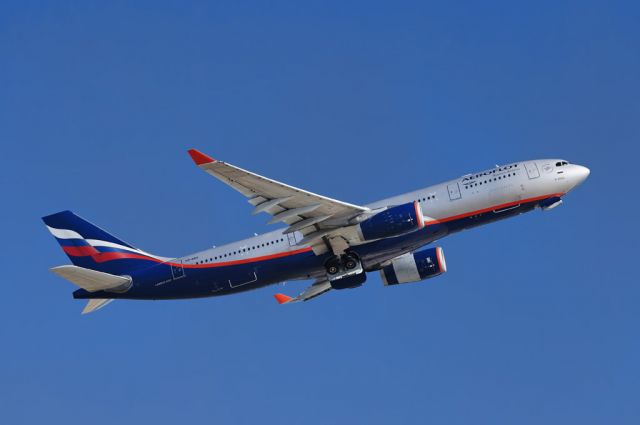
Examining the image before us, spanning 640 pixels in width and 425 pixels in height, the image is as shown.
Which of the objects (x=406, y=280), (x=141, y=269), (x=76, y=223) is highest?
(x=76, y=223)

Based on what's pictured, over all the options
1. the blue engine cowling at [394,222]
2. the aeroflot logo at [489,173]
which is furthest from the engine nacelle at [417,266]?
the blue engine cowling at [394,222]

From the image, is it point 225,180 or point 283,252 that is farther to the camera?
point 283,252

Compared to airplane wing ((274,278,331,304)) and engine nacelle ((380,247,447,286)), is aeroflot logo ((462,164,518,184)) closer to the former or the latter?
engine nacelle ((380,247,447,286))

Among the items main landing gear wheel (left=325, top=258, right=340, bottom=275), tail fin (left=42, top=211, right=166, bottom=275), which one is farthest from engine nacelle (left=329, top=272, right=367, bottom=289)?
tail fin (left=42, top=211, right=166, bottom=275)

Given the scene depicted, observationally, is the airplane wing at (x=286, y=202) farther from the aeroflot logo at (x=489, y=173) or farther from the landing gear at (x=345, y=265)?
the aeroflot logo at (x=489, y=173)

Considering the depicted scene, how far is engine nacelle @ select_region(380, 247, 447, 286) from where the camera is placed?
62.7m

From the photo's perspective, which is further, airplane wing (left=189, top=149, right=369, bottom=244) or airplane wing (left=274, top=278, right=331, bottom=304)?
airplane wing (left=274, top=278, right=331, bottom=304)

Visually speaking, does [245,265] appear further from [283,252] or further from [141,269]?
[141,269]

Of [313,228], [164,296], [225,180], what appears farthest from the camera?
[164,296]

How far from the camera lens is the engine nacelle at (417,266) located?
206 ft

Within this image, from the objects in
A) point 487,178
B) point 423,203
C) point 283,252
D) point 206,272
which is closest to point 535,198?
point 487,178

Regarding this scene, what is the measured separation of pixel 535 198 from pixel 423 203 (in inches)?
257

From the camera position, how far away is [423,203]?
5784cm

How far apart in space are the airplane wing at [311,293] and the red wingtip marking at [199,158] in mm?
17668
